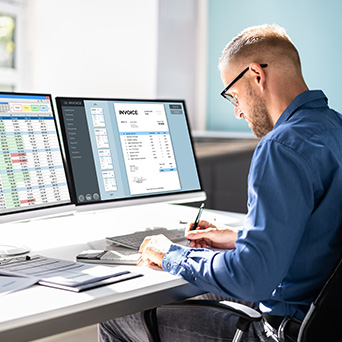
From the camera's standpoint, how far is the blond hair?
4.78 feet

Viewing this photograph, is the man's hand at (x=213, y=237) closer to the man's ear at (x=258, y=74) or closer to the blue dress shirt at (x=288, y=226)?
the blue dress shirt at (x=288, y=226)

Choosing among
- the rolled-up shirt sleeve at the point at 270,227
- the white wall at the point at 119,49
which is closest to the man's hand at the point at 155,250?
the rolled-up shirt sleeve at the point at 270,227

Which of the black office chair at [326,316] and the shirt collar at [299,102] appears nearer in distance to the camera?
the black office chair at [326,316]

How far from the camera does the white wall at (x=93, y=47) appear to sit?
13.3 ft

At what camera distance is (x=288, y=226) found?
1182mm

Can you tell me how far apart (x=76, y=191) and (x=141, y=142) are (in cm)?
32

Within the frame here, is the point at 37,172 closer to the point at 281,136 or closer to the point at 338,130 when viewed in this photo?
the point at 281,136

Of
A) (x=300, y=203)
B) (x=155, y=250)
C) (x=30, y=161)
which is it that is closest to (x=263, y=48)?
(x=300, y=203)

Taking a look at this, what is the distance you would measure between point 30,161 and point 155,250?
52cm

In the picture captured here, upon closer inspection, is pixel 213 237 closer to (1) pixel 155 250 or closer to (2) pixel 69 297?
(1) pixel 155 250

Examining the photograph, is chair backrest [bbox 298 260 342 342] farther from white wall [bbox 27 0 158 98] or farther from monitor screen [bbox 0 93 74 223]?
white wall [bbox 27 0 158 98]

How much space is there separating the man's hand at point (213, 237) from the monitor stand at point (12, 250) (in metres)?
0.51

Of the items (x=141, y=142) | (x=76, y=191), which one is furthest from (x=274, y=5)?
(x=76, y=191)

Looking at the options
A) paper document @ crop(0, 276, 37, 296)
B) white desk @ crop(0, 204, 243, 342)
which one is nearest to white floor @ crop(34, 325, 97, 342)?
white desk @ crop(0, 204, 243, 342)
